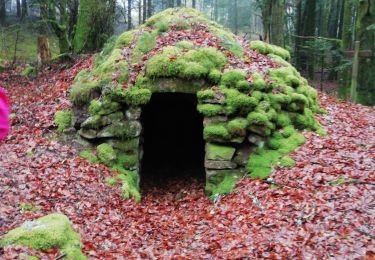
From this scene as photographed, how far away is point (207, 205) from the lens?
8508mm

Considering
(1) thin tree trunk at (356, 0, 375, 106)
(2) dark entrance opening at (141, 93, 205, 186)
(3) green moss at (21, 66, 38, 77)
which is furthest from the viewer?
(3) green moss at (21, 66, 38, 77)

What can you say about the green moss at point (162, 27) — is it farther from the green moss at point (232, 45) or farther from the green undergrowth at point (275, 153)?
the green undergrowth at point (275, 153)

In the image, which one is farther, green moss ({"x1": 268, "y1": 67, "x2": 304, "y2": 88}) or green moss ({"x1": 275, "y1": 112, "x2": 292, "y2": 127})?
green moss ({"x1": 268, "y1": 67, "x2": 304, "y2": 88})

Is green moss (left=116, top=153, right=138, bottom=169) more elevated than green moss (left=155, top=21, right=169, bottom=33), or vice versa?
green moss (left=155, top=21, right=169, bottom=33)

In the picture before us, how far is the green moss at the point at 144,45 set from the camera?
10.5 m

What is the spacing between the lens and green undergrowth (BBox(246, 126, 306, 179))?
8.55 meters

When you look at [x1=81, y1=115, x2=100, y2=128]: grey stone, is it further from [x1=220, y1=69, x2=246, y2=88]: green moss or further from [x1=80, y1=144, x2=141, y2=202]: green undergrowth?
[x1=220, y1=69, x2=246, y2=88]: green moss

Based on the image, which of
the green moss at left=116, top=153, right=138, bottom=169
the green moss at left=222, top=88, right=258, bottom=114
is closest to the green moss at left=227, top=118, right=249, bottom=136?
the green moss at left=222, top=88, right=258, bottom=114

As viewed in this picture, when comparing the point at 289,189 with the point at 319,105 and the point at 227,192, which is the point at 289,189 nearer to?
the point at 227,192

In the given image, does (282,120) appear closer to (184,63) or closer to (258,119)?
(258,119)

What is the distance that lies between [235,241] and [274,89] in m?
4.66

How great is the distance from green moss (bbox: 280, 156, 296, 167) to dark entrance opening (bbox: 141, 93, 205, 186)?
3.60m

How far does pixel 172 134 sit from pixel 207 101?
167 inches

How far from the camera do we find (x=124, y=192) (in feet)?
27.7
